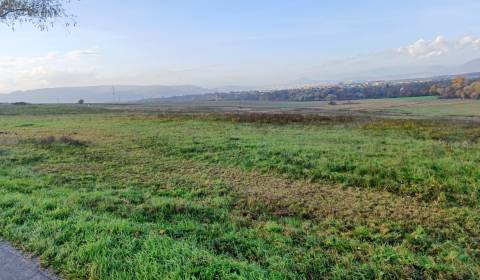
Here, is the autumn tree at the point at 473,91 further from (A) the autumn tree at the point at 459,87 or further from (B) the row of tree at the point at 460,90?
(A) the autumn tree at the point at 459,87

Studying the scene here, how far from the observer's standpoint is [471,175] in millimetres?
11031

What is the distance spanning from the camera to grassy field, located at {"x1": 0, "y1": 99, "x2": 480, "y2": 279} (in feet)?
16.6

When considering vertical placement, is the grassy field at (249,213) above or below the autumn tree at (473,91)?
below

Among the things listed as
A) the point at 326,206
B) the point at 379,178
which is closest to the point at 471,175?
the point at 379,178

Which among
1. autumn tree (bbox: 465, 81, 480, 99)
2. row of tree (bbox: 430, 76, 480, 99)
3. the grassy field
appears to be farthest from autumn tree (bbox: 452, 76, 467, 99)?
the grassy field

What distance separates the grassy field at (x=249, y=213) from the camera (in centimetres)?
507

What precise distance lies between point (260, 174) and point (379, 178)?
385cm

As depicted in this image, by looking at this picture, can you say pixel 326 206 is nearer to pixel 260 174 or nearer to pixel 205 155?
pixel 260 174

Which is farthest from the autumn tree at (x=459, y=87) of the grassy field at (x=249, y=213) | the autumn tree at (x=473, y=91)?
the grassy field at (x=249, y=213)

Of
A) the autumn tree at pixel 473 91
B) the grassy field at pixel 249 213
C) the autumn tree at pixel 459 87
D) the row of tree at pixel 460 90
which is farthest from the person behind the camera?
the autumn tree at pixel 459 87

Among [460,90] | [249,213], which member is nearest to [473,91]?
[460,90]

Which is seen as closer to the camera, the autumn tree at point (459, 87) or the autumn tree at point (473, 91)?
the autumn tree at point (473, 91)

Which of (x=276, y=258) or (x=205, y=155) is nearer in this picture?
(x=276, y=258)

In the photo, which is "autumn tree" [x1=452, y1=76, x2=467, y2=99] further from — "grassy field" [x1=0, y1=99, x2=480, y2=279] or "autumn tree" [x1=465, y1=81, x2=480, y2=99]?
"grassy field" [x1=0, y1=99, x2=480, y2=279]
